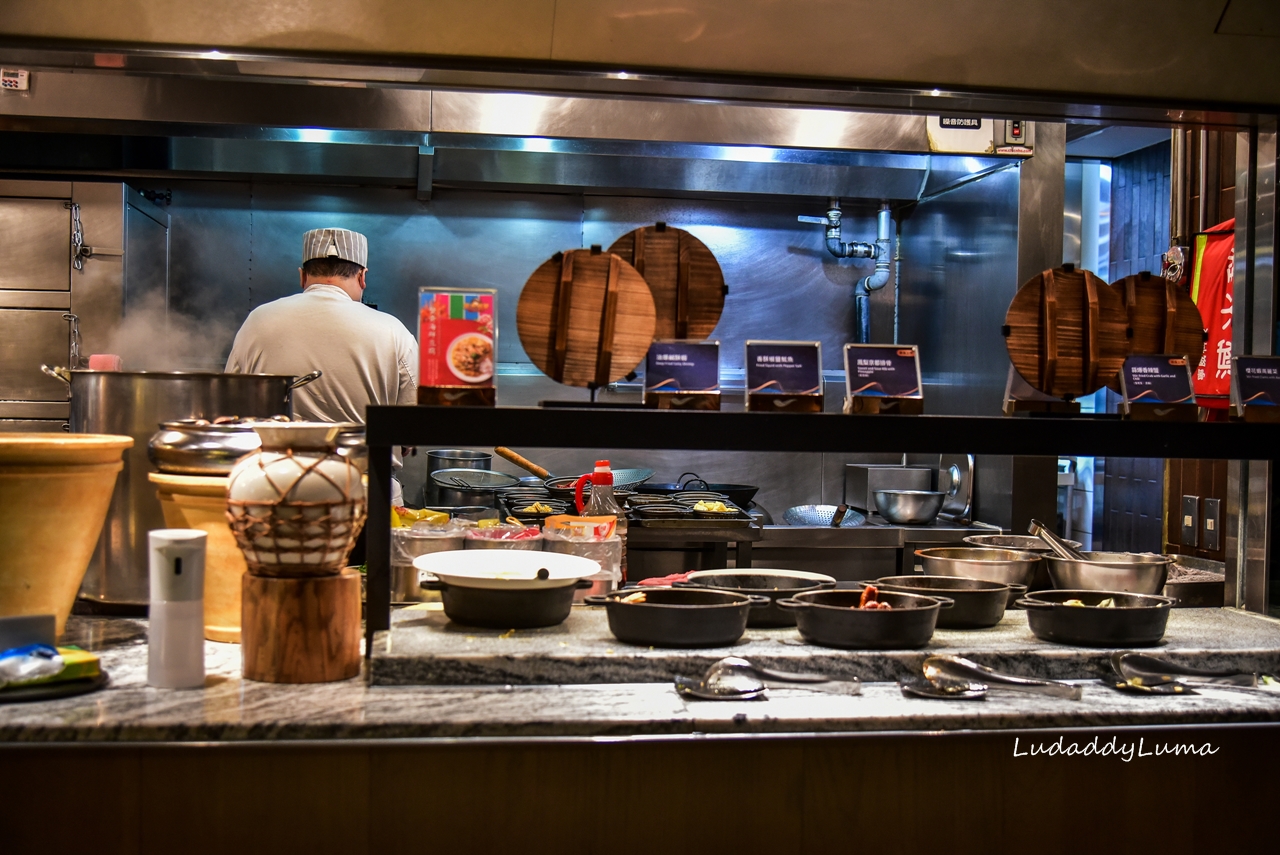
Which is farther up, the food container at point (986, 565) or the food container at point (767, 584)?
the food container at point (986, 565)

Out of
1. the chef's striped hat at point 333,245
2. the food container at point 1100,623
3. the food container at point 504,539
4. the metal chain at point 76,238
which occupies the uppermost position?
the metal chain at point 76,238

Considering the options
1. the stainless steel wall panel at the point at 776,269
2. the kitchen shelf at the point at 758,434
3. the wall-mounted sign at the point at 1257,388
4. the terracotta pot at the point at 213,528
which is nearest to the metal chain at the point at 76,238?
the stainless steel wall panel at the point at 776,269

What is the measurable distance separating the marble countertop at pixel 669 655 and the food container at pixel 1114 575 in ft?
0.40

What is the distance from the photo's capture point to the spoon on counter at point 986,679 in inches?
71.4

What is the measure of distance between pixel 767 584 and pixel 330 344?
7.60 ft

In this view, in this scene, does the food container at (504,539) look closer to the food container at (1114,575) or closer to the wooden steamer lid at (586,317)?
the wooden steamer lid at (586,317)

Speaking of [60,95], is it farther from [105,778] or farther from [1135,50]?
[1135,50]

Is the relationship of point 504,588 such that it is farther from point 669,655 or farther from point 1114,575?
point 1114,575

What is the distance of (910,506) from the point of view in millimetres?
4449

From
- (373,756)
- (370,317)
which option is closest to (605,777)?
(373,756)

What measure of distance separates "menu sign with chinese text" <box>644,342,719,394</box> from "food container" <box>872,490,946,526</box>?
8.74ft

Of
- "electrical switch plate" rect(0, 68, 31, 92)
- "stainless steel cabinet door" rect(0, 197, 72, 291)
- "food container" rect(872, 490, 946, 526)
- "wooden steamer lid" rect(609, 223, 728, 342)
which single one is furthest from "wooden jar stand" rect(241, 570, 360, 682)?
"stainless steel cabinet door" rect(0, 197, 72, 291)

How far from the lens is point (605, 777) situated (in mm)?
1668

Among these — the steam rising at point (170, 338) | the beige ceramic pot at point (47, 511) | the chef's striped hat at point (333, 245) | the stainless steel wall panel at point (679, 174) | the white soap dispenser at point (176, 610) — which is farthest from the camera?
the stainless steel wall panel at point (679, 174)
